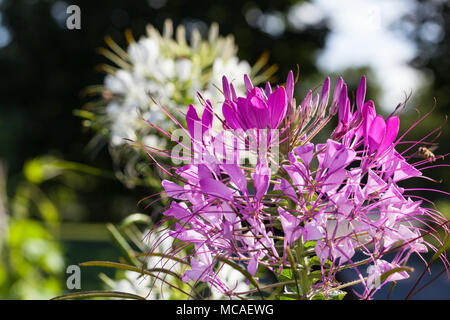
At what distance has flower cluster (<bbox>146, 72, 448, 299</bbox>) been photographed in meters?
0.66

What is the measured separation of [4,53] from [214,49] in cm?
1187

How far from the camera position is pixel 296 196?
0.67 metres

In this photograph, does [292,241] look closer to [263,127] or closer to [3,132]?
[263,127]

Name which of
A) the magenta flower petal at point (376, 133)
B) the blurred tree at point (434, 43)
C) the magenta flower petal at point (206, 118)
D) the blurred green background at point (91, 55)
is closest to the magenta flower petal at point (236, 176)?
the magenta flower petal at point (206, 118)

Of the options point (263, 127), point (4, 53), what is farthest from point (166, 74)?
point (4, 53)

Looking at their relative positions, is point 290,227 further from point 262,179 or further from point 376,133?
point 376,133

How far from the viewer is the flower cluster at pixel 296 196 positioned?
0.66 m

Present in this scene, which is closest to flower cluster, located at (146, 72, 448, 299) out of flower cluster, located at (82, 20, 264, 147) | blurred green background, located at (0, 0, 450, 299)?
flower cluster, located at (82, 20, 264, 147)

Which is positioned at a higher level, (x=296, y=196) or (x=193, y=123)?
(x=193, y=123)

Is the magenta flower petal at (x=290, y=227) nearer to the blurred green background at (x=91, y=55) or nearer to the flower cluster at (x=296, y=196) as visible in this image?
the flower cluster at (x=296, y=196)

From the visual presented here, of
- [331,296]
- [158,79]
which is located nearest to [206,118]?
[331,296]

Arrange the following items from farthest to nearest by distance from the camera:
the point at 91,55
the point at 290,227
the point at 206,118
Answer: the point at 91,55 → the point at 206,118 → the point at 290,227

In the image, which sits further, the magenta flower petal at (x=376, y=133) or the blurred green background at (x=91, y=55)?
the blurred green background at (x=91, y=55)

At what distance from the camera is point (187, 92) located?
1687 mm
